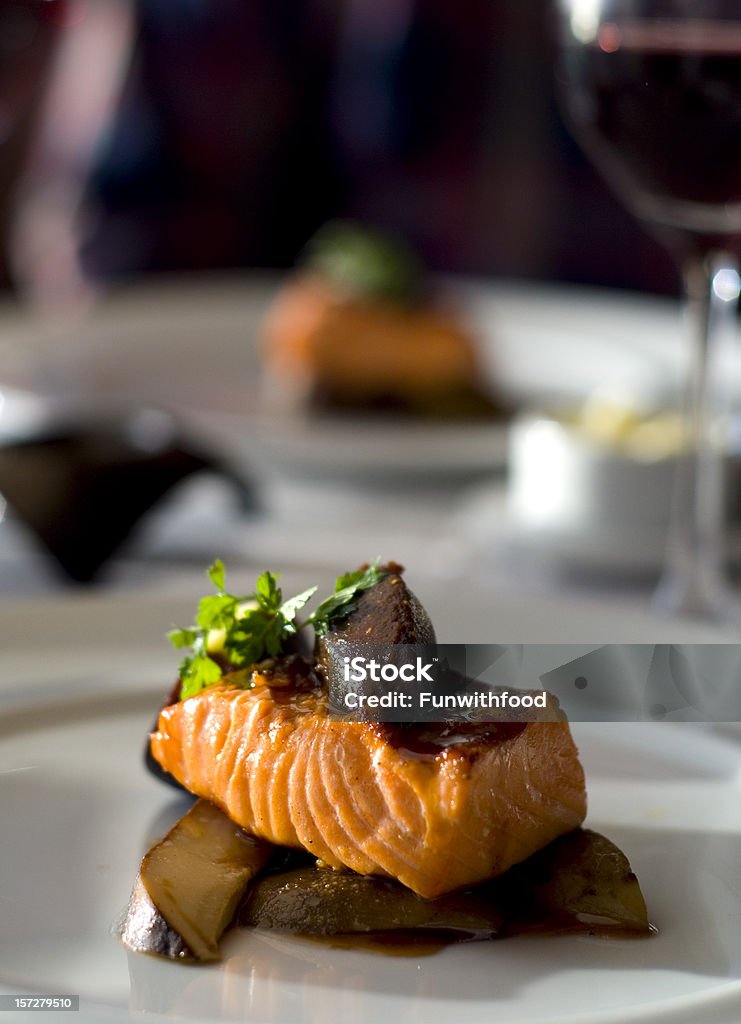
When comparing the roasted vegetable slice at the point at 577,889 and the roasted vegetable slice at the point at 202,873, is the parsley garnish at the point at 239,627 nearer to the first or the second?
the roasted vegetable slice at the point at 202,873

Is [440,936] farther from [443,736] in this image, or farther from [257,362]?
[257,362]

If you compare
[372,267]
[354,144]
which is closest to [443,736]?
[372,267]

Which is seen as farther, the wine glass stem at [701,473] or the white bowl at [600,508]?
the white bowl at [600,508]

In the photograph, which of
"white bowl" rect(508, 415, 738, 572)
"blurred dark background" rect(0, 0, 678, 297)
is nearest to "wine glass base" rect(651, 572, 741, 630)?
"white bowl" rect(508, 415, 738, 572)

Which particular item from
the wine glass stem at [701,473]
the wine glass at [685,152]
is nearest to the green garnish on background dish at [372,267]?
the wine glass at [685,152]

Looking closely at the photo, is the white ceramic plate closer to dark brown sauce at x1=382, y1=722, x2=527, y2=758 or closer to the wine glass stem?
dark brown sauce at x1=382, y1=722, x2=527, y2=758

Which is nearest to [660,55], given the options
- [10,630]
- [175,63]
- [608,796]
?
[608,796]

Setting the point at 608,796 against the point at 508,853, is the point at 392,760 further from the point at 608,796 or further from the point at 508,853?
the point at 608,796

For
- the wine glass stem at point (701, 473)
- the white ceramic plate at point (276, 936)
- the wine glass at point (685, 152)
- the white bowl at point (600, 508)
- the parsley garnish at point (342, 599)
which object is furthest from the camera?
the white bowl at point (600, 508)
